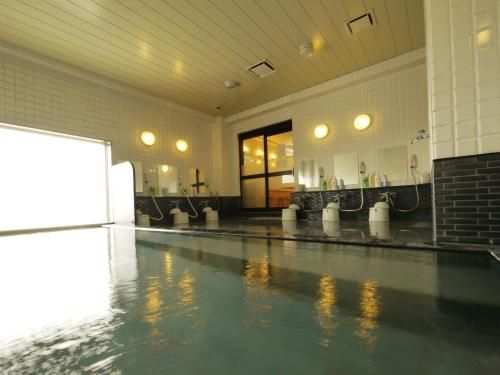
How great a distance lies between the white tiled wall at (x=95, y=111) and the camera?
3416 millimetres

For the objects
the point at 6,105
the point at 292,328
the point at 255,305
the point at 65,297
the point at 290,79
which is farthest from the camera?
the point at 290,79

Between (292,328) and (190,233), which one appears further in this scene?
(190,233)

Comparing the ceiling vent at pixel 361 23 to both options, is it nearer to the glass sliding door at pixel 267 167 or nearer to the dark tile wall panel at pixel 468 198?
the dark tile wall panel at pixel 468 198

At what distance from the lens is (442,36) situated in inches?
70.7

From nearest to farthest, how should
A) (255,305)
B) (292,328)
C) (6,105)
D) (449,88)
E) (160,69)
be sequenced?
1. (292,328)
2. (255,305)
3. (449,88)
4. (6,105)
5. (160,69)

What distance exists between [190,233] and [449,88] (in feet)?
8.63

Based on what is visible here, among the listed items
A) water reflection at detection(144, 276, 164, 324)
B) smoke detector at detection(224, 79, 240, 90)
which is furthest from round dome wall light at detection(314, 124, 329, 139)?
water reflection at detection(144, 276, 164, 324)

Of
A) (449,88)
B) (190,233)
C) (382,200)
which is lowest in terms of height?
(190,233)

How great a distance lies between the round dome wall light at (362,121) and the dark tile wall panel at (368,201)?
106 centimetres

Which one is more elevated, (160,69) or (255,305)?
(160,69)

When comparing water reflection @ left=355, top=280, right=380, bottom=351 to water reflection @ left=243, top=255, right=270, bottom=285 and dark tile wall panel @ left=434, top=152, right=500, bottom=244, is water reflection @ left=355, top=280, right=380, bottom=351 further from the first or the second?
dark tile wall panel @ left=434, top=152, right=500, bottom=244

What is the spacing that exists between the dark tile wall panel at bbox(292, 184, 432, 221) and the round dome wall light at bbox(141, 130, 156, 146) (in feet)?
9.57

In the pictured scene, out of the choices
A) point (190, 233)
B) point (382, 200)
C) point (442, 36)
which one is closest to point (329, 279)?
point (442, 36)

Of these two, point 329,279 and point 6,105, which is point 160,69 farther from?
point 329,279
